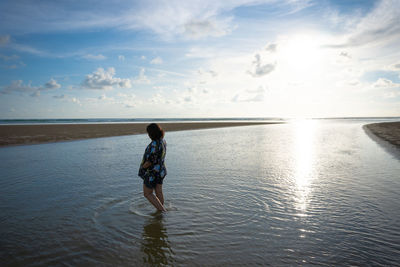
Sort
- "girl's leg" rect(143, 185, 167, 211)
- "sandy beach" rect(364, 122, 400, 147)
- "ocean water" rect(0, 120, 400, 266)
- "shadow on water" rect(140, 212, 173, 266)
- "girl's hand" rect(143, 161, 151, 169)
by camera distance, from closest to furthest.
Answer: "shadow on water" rect(140, 212, 173, 266) → "ocean water" rect(0, 120, 400, 266) → "girl's hand" rect(143, 161, 151, 169) → "girl's leg" rect(143, 185, 167, 211) → "sandy beach" rect(364, 122, 400, 147)

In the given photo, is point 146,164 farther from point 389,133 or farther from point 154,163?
point 389,133

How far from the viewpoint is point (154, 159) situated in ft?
20.2

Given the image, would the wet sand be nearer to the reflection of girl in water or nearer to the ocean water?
the ocean water

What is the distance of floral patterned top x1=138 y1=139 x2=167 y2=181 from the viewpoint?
239 inches

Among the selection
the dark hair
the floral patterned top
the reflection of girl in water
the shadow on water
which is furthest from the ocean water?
the dark hair

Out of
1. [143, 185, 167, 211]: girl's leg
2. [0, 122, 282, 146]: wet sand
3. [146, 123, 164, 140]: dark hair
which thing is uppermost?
[146, 123, 164, 140]: dark hair

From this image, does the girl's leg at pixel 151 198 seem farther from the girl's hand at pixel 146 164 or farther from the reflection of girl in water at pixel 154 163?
the girl's hand at pixel 146 164

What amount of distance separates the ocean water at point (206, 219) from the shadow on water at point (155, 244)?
2 cm

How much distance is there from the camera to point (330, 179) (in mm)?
9922

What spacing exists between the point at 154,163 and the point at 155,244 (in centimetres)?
198

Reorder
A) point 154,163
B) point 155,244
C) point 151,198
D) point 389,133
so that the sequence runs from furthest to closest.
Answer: point 389,133 → point 151,198 → point 154,163 → point 155,244

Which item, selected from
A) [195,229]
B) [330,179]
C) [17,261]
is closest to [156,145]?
[195,229]

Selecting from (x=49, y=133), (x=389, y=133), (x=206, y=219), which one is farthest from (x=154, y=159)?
(x=389, y=133)

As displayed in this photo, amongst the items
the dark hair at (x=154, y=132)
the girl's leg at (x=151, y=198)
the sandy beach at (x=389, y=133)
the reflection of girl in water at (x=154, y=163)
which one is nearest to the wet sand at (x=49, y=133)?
the girl's leg at (x=151, y=198)
